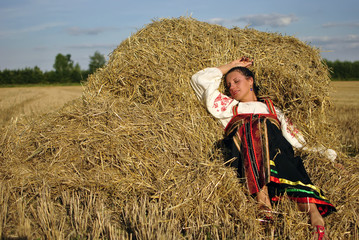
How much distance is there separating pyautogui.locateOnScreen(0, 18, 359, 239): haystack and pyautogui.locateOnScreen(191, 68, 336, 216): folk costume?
161 millimetres

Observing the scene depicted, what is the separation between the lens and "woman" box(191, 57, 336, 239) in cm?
268

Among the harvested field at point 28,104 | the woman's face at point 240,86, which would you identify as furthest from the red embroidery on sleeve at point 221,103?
the harvested field at point 28,104

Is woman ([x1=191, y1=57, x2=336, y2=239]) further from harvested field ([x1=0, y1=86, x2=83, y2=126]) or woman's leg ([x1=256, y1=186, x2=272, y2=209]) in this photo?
harvested field ([x1=0, y1=86, x2=83, y2=126])

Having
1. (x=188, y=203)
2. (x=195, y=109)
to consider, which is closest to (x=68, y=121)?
(x=195, y=109)

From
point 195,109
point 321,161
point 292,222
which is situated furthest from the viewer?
Result: point 195,109

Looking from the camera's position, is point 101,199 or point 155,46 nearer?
point 101,199

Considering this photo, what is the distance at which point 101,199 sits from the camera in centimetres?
282

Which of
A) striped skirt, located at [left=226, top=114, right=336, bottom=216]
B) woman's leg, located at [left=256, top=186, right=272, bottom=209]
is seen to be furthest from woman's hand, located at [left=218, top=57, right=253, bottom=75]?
woman's leg, located at [left=256, top=186, right=272, bottom=209]

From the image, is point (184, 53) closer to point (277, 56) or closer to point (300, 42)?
point (277, 56)

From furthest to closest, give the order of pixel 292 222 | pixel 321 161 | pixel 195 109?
pixel 195 109, pixel 321 161, pixel 292 222

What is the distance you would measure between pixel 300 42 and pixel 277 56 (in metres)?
0.63

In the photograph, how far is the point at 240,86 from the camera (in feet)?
12.0

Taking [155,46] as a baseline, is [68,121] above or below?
below

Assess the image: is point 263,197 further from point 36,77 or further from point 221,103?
point 36,77
